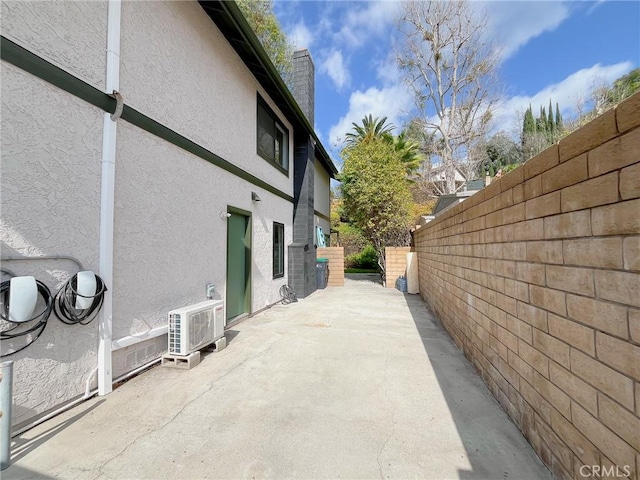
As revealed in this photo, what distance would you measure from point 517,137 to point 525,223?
29.9 m

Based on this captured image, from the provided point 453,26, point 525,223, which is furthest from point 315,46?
point 525,223

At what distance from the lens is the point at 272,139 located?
315 inches

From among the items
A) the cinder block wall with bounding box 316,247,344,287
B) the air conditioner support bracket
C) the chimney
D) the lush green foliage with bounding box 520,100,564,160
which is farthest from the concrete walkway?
the lush green foliage with bounding box 520,100,564,160

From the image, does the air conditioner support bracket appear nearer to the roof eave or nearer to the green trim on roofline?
the green trim on roofline

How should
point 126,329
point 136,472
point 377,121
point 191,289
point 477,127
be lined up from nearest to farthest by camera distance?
1. point 136,472
2. point 126,329
3. point 191,289
4. point 477,127
5. point 377,121

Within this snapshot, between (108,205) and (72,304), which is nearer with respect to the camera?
(72,304)

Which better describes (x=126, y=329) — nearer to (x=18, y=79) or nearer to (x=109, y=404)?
(x=109, y=404)

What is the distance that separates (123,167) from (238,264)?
316 centimetres

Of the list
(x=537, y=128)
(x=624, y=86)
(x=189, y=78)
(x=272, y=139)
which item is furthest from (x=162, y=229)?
(x=537, y=128)

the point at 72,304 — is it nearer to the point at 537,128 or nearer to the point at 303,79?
the point at 303,79

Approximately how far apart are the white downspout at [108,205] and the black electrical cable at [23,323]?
1.71 feet

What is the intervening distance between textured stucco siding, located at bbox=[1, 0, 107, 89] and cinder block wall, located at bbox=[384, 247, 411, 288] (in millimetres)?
10448

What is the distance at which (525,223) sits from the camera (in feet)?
7.61

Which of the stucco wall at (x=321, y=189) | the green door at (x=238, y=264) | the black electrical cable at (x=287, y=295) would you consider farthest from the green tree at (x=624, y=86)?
the green door at (x=238, y=264)
